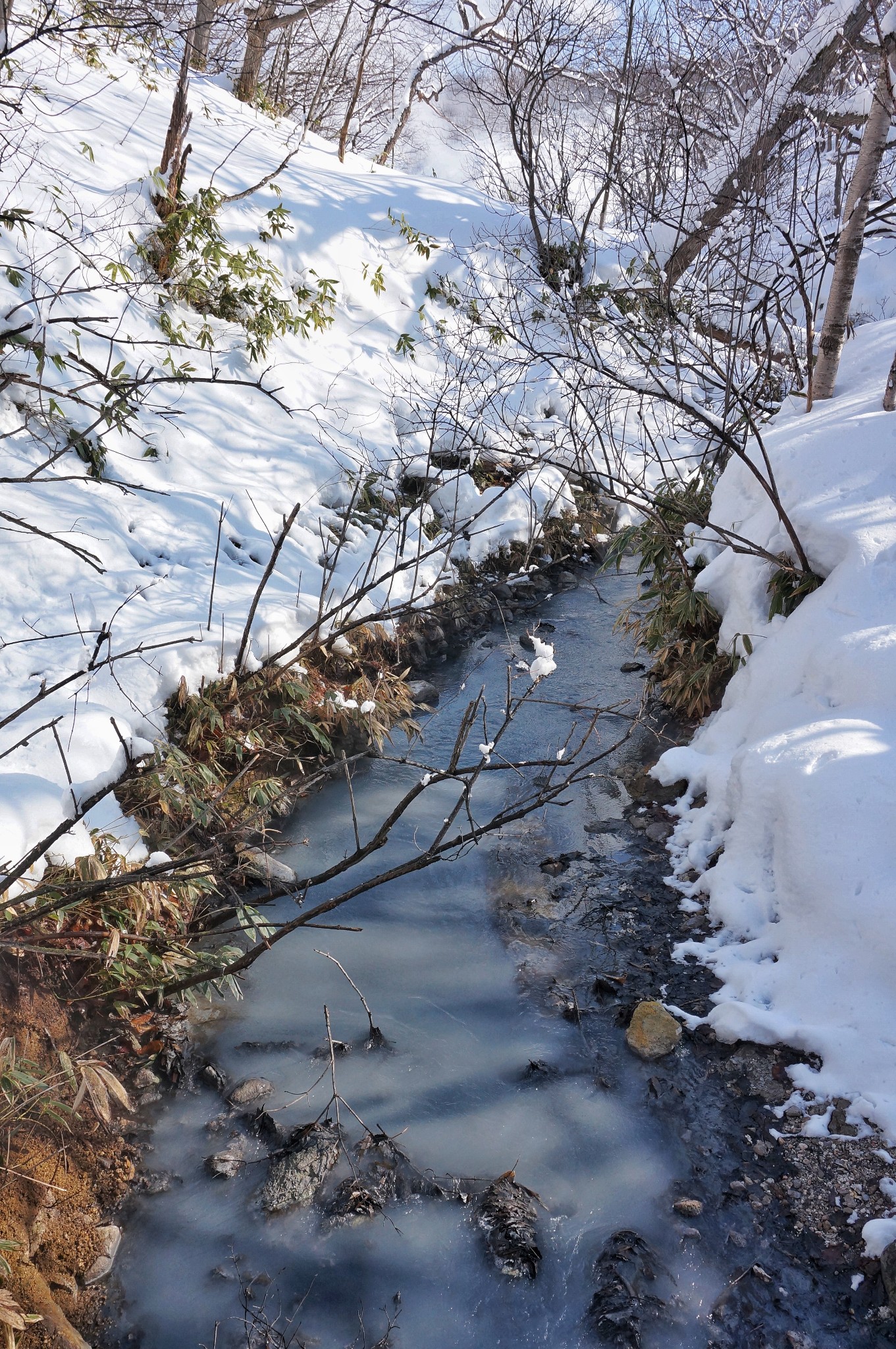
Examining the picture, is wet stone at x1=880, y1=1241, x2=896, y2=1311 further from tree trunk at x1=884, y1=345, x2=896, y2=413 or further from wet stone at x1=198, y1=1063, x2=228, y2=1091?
tree trunk at x1=884, y1=345, x2=896, y2=413

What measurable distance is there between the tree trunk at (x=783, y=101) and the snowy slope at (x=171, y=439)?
2.68 metres

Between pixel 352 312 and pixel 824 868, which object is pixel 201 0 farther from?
pixel 824 868

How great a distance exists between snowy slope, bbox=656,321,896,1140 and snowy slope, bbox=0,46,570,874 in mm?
1723

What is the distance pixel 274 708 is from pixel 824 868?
2.87 meters

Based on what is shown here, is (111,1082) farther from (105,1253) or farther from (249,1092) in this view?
(249,1092)

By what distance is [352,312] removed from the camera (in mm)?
8578

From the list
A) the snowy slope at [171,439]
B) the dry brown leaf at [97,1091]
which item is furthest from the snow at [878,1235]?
the snowy slope at [171,439]

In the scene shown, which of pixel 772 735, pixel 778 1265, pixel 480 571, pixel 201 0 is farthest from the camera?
pixel 480 571

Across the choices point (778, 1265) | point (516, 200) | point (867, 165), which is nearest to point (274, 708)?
point (778, 1265)

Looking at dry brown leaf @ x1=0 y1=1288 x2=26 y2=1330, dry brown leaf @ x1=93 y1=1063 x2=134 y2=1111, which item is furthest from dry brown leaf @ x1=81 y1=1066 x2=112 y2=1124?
dry brown leaf @ x1=0 y1=1288 x2=26 y2=1330

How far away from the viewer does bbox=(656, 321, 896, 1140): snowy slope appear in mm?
2740

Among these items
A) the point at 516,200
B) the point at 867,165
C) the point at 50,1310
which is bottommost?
the point at 50,1310

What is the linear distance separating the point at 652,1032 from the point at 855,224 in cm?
428

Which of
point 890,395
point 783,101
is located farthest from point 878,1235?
point 783,101
